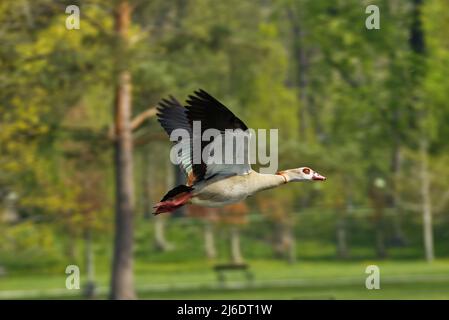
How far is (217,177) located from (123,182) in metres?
27.3

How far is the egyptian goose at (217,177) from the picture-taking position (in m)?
14.5

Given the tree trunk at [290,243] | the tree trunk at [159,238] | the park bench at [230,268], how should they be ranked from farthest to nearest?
the tree trunk at [159,238], the tree trunk at [290,243], the park bench at [230,268]

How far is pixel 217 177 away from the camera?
1477 cm

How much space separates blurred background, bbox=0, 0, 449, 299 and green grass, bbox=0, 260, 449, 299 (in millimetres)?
132

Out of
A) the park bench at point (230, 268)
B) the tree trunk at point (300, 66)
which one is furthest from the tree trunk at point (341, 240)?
the tree trunk at point (300, 66)

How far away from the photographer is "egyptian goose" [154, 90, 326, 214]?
14.5 meters

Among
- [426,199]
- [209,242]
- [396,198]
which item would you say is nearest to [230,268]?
[426,199]

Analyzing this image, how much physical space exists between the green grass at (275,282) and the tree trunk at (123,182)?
0.98 meters

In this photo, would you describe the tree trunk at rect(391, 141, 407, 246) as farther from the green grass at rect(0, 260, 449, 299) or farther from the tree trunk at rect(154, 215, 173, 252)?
the tree trunk at rect(154, 215, 173, 252)

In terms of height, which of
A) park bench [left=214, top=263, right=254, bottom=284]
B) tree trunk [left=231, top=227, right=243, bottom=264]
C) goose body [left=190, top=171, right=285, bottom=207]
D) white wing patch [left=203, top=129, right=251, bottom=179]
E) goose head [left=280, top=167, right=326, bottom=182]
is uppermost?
tree trunk [left=231, top=227, right=243, bottom=264]

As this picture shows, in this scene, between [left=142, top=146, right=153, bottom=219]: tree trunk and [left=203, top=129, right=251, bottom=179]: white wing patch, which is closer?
[left=203, top=129, right=251, bottom=179]: white wing patch

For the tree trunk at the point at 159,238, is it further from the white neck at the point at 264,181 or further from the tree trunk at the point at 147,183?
the white neck at the point at 264,181

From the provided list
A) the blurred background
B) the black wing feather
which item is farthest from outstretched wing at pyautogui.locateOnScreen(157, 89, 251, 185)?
the blurred background
